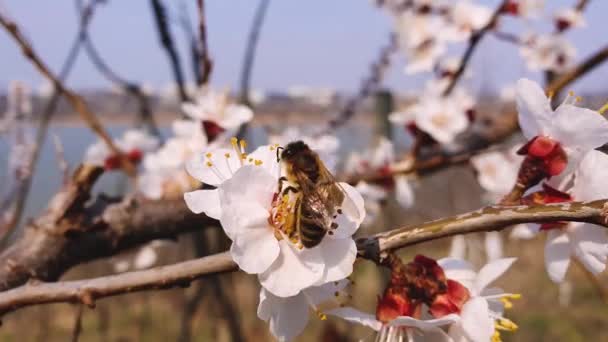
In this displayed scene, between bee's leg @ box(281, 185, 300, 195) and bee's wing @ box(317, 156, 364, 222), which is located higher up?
bee's wing @ box(317, 156, 364, 222)

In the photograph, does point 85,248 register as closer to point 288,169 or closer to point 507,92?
point 288,169

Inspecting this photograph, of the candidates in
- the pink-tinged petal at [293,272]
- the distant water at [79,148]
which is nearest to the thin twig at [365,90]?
the distant water at [79,148]

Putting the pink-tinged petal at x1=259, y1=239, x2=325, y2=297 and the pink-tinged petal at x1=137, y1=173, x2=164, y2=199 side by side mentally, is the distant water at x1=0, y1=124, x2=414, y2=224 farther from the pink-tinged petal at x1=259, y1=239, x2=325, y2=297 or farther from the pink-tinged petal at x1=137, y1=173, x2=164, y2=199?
the pink-tinged petal at x1=259, y1=239, x2=325, y2=297

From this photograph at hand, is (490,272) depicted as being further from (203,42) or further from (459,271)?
(203,42)

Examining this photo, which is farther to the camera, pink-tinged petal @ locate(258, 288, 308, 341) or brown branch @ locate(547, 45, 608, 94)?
brown branch @ locate(547, 45, 608, 94)

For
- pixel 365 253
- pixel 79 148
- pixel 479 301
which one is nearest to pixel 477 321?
pixel 479 301

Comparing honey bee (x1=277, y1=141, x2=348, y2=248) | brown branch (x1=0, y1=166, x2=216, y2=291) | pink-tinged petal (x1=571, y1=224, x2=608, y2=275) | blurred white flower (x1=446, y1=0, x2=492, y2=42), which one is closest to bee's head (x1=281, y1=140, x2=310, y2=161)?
honey bee (x1=277, y1=141, x2=348, y2=248)
